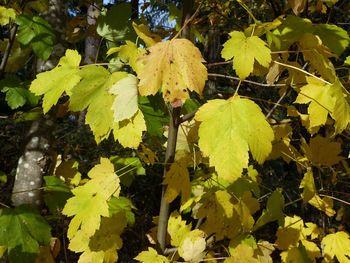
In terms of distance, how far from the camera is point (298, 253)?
1.96m

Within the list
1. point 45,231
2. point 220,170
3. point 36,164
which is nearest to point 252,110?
point 220,170

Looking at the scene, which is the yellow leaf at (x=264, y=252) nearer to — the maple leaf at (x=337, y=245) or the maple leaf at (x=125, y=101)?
the maple leaf at (x=337, y=245)

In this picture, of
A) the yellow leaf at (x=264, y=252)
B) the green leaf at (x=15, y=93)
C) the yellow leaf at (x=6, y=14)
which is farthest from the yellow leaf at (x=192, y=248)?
the yellow leaf at (x=6, y=14)

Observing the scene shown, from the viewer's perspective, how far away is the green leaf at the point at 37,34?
83.7 inches

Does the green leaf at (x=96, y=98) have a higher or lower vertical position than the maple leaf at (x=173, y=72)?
lower

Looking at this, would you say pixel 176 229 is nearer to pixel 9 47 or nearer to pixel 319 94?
pixel 319 94

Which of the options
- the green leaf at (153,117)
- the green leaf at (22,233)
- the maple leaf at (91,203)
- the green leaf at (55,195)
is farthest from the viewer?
the green leaf at (55,195)

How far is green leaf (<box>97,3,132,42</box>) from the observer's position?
192 centimetres

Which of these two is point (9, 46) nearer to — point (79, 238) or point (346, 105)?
point (79, 238)

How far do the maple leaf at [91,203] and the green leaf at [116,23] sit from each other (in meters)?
0.67

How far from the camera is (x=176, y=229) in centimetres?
182

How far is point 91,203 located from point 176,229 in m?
0.48

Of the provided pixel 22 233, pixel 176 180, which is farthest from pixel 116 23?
pixel 22 233

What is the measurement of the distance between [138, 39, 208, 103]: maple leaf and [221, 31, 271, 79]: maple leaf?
0.14m
